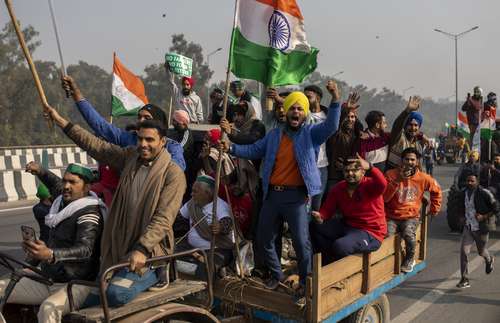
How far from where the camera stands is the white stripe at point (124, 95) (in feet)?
26.4

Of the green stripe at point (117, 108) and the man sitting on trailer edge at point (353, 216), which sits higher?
the green stripe at point (117, 108)

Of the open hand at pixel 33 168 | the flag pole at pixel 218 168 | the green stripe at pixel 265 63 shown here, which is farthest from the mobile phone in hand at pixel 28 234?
the open hand at pixel 33 168

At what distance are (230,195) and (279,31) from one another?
154 cm

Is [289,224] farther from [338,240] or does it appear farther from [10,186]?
[10,186]

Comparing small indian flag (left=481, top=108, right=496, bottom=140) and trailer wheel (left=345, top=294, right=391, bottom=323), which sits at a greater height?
small indian flag (left=481, top=108, right=496, bottom=140)

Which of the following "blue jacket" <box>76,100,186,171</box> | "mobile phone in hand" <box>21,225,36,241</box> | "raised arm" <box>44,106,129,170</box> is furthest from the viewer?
"blue jacket" <box>76,100,186,171</box>

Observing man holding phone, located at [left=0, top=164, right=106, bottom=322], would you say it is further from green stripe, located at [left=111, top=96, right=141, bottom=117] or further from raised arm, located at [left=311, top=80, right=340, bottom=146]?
green stripe, located at [left=111, top=96, right=141, bottom=117]

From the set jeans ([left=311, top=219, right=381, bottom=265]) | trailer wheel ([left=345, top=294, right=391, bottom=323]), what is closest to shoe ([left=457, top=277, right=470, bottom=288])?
trailer wheel ([left=345, top=294, right=391, bottom=323])

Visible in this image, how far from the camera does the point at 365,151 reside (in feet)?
20.5

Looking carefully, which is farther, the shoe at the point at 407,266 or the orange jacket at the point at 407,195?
the orange jacket at the point at 407,195

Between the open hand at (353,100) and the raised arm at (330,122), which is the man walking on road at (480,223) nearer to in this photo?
the open hand at (353,100)

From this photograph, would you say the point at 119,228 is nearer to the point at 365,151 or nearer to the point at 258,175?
the point at 258,175

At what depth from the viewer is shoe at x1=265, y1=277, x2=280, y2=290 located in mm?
4338

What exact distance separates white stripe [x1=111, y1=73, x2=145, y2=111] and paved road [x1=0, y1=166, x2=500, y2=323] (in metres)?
2.83
